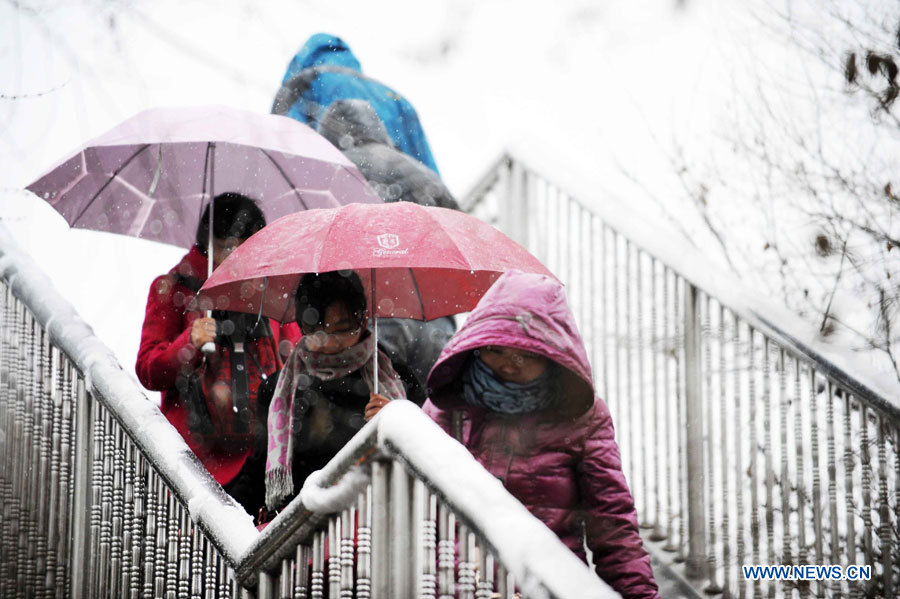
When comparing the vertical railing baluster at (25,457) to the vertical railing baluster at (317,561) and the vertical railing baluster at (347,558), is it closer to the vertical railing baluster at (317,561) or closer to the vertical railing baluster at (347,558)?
the vertical railing baluster at (317,561)

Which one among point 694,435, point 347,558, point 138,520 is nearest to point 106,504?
point 138,520

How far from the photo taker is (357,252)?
3850 millimetres

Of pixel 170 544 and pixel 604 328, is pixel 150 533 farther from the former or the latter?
pixel 604 328

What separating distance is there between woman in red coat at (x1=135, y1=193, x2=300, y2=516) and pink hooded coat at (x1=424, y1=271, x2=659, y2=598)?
1.20 metres

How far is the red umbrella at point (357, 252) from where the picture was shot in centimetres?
385

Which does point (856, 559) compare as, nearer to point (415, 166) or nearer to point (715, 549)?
point (715, 549)

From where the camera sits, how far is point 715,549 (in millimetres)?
4391

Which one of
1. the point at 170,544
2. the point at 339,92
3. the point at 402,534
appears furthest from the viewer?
the point at 339,92

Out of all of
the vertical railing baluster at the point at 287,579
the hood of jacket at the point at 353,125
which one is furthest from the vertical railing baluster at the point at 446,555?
the hood of jacket at the point at 353,125

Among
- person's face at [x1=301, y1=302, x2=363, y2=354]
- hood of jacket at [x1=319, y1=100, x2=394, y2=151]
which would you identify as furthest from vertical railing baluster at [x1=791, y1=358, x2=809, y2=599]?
hood of jacket at [x1=319, y1=100, x2=394, y2=151]

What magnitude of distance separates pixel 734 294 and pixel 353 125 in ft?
9.28

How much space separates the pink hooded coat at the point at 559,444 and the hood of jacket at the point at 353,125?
3.12 meters

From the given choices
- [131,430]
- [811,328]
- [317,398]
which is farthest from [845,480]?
[131,430]

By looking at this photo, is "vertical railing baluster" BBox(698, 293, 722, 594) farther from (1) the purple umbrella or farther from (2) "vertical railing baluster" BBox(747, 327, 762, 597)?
(1) the purple umbrella
